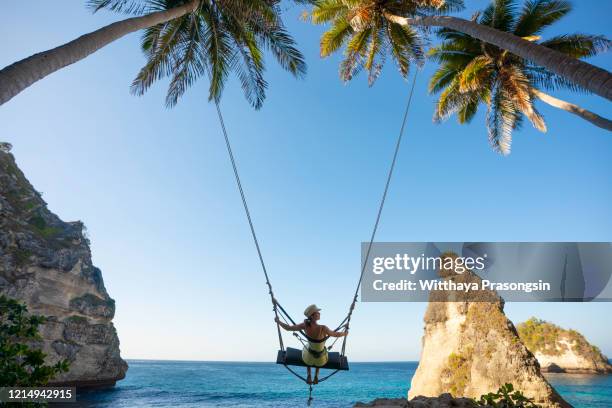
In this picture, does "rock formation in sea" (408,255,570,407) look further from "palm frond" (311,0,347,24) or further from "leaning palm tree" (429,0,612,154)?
"palm frond" (311,0,347,24)

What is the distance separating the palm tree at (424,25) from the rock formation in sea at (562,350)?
67319mm

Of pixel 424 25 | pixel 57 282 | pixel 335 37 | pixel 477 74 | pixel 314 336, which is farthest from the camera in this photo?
pixel 57 282

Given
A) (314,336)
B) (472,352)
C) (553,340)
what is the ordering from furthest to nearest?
(553,340)
(472,352)
(314,336)

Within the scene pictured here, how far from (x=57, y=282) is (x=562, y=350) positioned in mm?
80118

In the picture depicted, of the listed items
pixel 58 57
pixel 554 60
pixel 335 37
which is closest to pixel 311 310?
pixel 58 57

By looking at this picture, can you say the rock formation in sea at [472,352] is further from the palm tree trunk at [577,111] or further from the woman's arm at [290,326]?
the woman's arm at [290,326]

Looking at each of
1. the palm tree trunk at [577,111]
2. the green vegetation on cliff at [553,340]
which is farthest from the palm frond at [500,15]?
the green vegetation on cliff at [553,340]

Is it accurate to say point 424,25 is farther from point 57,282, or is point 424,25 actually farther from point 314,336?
point 57,282

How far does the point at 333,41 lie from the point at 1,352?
37.7 feet

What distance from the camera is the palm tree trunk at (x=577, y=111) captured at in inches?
272

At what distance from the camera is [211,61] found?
26.7 ft

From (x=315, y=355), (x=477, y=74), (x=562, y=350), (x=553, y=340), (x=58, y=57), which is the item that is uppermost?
(x=477, y=74)

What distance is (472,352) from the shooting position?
18375mm

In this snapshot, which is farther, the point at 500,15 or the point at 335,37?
the point at 335,37
